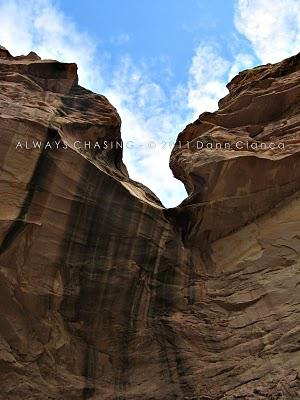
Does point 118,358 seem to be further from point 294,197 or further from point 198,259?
point 294,197

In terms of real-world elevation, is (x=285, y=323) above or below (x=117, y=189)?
below

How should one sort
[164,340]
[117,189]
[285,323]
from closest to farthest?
[285,323], [164,340], [117,189]

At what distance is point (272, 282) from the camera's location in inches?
544

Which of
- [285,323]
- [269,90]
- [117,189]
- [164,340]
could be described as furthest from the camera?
[269,90]

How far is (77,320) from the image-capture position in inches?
539

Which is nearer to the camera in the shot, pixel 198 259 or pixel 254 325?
pixel 254 325

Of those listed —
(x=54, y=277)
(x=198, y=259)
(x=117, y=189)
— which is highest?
(x=117, y=189)

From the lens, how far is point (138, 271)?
1460cm

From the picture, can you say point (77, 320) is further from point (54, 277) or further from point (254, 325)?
point (254, 325)

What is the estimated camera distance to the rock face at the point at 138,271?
12594mm

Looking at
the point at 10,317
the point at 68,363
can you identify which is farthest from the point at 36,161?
the point at 68,363

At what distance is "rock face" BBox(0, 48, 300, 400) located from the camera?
41.3 ft

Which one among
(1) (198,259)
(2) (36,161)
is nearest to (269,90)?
(1) (198,259)

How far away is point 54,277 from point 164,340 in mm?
3360
